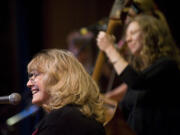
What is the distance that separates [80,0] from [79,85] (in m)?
2.92

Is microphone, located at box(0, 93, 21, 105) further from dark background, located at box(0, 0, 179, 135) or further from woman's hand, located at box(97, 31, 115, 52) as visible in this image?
dark background, located at box(0, 0, 179, 135)

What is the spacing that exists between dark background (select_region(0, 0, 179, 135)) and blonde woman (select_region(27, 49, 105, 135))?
256 cm

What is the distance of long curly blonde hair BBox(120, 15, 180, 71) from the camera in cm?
200

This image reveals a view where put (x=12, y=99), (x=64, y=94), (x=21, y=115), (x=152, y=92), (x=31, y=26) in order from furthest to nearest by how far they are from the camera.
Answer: (x=31, y=26) < (x=21, y=115) < (x=152, y=92) < (x=64, y=94) < (x=12, y=99)

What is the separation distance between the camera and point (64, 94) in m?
1.39

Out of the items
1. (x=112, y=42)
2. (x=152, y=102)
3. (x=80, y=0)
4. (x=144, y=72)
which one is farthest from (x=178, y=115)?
(x=80, y=0)

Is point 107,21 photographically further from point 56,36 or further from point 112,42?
point 56,36

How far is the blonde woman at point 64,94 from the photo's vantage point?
1318 millimetres

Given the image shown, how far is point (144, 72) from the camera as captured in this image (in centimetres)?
192

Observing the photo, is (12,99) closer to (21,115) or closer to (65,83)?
(65,83)

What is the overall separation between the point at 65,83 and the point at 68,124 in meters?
0.20

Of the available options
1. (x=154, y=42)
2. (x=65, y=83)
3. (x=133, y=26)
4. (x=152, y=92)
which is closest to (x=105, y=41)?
(x=133, y=26)

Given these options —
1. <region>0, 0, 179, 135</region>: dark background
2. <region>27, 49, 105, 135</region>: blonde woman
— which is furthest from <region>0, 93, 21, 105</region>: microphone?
<region>0, 0, 179, 135</region>: dark background

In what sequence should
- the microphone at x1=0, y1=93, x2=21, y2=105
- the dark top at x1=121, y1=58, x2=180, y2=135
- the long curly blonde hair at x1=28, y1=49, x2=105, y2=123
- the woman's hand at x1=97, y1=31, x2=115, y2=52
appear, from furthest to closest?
the woman's hand at x1=97, y1=31, x2=115, y2=52
the dark top at x1=121, y1=58, x2=180, y2=135
the long curly blonde hair at x1=28, y1=49, x2=105, y2=123
the microphone at x1=0, y1=93, x2=21, y2=105
